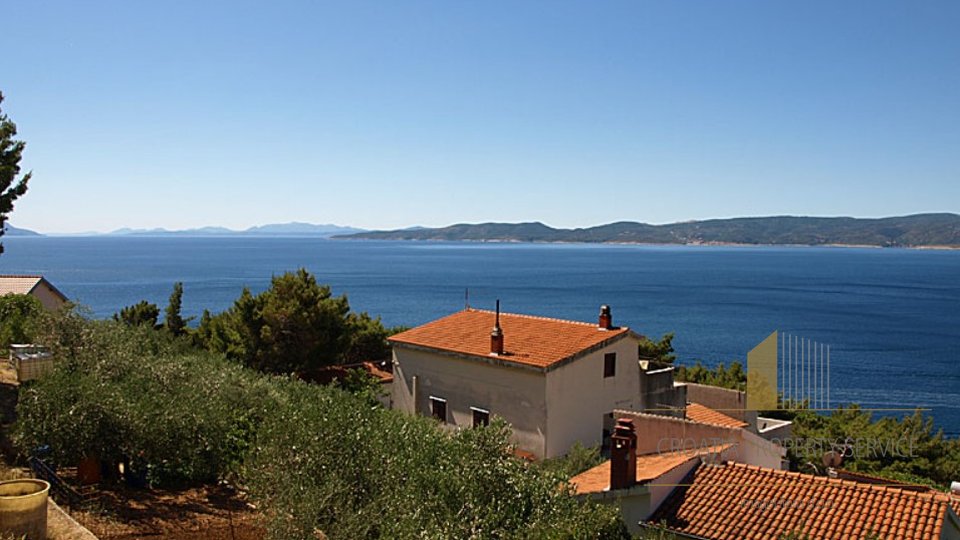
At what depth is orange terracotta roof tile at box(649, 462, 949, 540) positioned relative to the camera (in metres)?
10.8

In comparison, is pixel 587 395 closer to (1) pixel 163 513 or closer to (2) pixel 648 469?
(2) pixel 648 469

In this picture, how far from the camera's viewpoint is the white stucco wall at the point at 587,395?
21.2 meters

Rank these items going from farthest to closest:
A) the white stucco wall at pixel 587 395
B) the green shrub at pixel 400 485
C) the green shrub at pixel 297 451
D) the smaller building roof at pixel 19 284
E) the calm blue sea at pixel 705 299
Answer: the calm blue sea at pixel 705 299, the smaller building roof at pixel 19 284, the white stucco wall at pixel 587 395, the green shrub at pixel 297 451, the green shrub at pixel 400 485

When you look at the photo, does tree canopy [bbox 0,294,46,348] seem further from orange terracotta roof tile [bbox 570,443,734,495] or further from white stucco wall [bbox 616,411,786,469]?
white stucco wall [bbox 616,411,786,469]

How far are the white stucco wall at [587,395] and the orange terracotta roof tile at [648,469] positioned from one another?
5.49 meters

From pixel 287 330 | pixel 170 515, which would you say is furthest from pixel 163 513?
pixel 287 330

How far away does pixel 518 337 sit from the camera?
23609 mm

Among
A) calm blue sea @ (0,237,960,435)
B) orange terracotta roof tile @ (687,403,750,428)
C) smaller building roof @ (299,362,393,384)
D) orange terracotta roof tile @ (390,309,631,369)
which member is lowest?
calm blue sea @ (0,237,960,435)

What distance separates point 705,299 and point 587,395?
100 m

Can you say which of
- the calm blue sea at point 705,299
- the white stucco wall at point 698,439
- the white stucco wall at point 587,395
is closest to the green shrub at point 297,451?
the white stucco wall at point 698,439

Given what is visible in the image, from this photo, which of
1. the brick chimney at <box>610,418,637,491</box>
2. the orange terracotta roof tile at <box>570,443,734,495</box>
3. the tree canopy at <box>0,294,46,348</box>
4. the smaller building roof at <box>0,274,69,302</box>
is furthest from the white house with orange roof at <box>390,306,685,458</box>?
the smaller building roof at <box>0,274,69,302</box>

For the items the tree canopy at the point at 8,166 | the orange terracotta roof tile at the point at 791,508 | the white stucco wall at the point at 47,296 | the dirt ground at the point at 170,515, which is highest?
the tree canopy at the point at 8,166

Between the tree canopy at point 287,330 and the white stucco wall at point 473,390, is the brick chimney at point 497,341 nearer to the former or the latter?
the white stucco wall at point 473,390

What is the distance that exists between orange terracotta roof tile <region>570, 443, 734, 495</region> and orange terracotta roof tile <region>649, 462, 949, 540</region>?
473 mm
